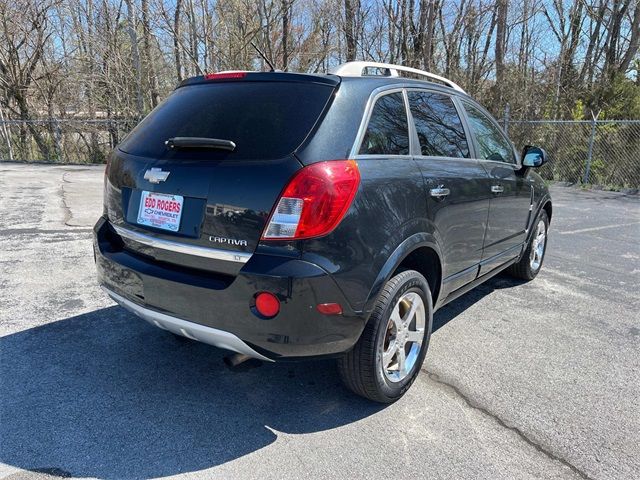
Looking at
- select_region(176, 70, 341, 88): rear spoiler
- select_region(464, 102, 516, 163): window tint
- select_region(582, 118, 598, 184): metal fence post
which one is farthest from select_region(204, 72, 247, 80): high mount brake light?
select_region(582, 118, 598, 184): metal fence post

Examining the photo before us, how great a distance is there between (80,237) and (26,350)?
3.41m

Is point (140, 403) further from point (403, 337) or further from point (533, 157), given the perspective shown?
point (533, 157)

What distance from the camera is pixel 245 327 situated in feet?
7.59

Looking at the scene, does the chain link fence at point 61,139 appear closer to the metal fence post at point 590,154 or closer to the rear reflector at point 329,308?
the metal fence post at point 590,154

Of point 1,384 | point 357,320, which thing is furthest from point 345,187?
point 1,384

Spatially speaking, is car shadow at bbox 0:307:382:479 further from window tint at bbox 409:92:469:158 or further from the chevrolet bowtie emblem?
window tint at bbox 409:92:469:158

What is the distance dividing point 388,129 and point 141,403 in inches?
83.1

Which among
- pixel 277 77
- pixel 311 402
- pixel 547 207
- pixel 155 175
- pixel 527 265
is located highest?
pixel 277 77

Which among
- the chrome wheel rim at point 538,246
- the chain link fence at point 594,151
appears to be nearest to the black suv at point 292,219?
the chrome wheel rim at point 538,246

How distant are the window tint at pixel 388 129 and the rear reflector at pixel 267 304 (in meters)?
0.89

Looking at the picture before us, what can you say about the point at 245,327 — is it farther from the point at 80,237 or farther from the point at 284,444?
the point at 80,237

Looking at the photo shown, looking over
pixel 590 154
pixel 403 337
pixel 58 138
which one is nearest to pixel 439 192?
pixel 403 337

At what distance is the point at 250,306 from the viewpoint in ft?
7.48

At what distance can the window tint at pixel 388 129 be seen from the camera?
2.63 metres
